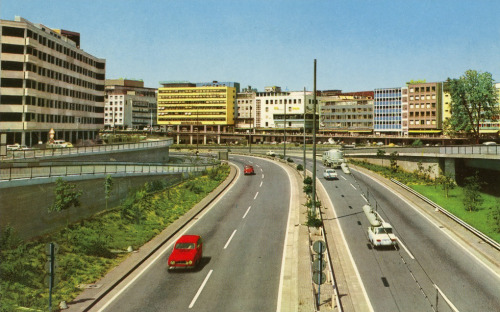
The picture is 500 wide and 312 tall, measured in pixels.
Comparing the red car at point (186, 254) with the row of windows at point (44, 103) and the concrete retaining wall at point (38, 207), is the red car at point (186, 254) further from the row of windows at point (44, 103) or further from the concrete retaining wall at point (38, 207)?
the row of windows at point (44, 103)

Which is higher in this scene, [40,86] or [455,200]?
[40,86]

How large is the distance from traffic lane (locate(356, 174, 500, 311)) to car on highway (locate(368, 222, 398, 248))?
144 centimetres

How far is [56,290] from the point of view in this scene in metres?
20.6

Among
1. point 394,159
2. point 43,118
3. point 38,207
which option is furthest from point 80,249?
point 43,118

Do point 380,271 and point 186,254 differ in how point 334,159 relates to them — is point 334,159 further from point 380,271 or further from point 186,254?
point 186,254

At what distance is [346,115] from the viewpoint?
16850 cm

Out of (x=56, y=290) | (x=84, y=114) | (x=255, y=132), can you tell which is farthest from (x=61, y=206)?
(x=255, y=132)

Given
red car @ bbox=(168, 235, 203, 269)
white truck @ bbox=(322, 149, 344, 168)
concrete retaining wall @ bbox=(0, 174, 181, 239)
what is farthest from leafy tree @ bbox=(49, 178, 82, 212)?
white truck @ bbox=(322, 149, 344, 168)

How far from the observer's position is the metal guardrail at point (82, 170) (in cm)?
2908

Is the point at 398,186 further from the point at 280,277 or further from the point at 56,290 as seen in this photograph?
the point at 56,290

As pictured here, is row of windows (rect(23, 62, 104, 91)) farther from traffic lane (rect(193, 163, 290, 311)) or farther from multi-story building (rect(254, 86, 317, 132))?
multi-story building (rect(254, 86, 317, 132))

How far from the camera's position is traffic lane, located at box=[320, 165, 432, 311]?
795 inches

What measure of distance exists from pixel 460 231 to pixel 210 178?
34.1 metres

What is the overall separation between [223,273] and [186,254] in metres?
2.41
